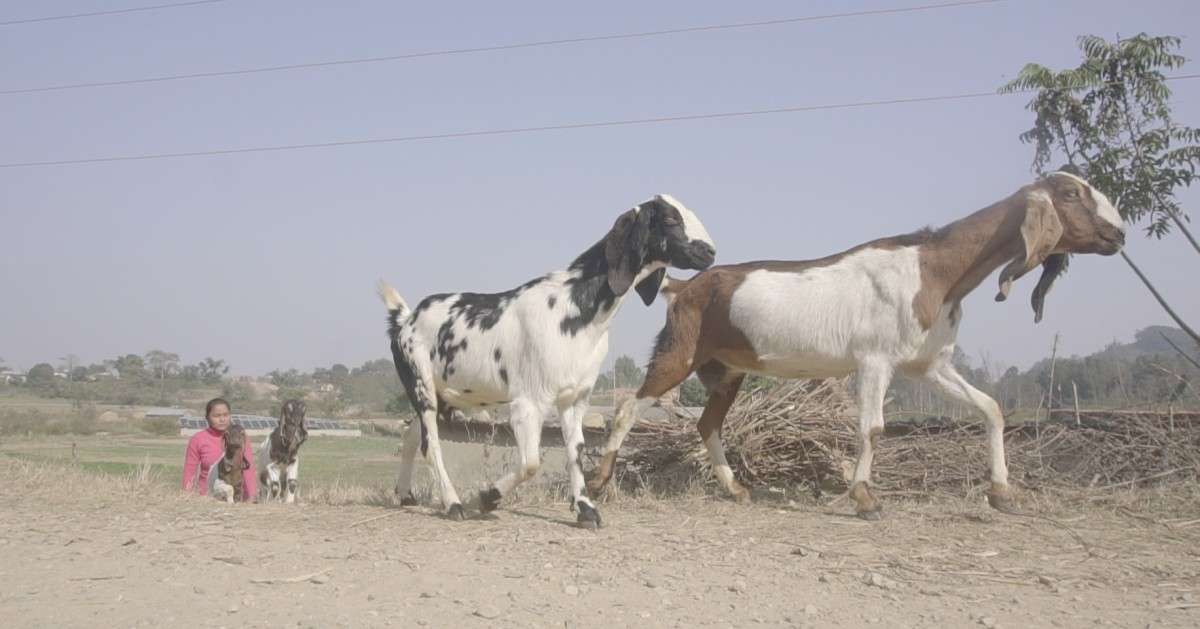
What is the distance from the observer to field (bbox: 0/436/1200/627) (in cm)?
511

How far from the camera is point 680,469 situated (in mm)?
10086

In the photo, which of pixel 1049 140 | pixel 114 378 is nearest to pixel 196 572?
pixel 1049 140

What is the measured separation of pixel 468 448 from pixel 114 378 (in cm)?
6634

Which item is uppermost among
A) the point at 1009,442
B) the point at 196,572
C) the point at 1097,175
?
the point at 1097,175

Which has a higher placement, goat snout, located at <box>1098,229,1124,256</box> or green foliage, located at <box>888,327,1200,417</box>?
goat snout, located at <box>1098,229,1124,256</box>

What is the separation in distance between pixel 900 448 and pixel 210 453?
21.6 feet

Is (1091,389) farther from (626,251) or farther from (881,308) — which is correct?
(626,251)

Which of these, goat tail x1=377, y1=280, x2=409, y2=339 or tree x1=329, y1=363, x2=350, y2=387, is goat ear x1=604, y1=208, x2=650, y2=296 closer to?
goat tail x1=377, y1=280, x2=409, y2=339

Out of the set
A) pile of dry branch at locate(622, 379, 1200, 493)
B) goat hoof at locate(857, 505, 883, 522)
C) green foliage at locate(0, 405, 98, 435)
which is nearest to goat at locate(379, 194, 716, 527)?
goat hoof at locate(857, 505, 883, 522)

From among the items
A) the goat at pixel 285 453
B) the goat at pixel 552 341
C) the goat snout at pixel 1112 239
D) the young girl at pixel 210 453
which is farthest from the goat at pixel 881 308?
the young girl at pixel 210 453

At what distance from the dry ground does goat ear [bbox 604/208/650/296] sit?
174cm

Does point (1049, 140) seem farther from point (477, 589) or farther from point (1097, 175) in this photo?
point (477, 589)

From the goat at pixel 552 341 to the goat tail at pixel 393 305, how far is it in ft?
2.44

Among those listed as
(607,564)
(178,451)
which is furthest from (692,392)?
(178,451)
